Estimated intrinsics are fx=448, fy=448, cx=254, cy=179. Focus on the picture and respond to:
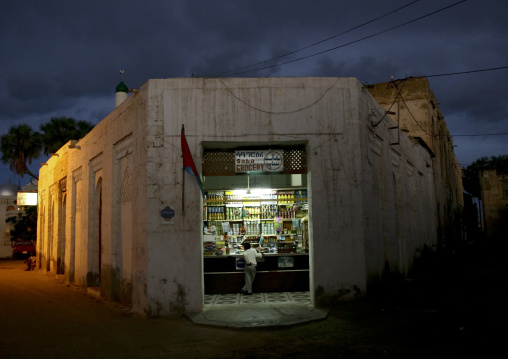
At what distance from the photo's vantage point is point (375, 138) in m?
12.5

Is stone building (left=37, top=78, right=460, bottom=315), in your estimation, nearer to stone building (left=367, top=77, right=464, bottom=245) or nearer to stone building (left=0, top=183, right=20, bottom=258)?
stone building (left=367, top=77, right=464, bottom=245)

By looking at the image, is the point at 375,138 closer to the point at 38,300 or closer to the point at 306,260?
the point at 306,260

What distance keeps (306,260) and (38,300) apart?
26.6ft

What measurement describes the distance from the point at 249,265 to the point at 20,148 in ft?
86.0

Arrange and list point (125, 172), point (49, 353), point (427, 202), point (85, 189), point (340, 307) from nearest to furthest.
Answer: point (49, 353), point (340, 307), point (125, 172), point (85, 189), point (427, 202)

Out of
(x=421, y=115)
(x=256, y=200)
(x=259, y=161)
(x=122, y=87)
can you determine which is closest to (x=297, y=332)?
(x=259, y=161)

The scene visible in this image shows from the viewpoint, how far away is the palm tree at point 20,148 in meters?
31.6

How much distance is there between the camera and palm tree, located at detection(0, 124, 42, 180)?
104ft

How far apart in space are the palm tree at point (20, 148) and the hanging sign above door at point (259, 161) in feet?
82.9

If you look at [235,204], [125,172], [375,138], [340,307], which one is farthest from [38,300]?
[375,138]

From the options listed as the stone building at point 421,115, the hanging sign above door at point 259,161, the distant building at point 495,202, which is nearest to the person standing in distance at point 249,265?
the hanging sign above door at point 259,161

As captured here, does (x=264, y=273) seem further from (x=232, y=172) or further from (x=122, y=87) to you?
(x=122, y=87)

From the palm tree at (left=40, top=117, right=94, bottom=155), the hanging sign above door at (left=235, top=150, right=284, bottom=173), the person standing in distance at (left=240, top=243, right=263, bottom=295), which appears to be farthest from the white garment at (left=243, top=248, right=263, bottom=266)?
the palm tree at (left=40, top=117, right=94, bottom=155)

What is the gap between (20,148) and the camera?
31.8 m
